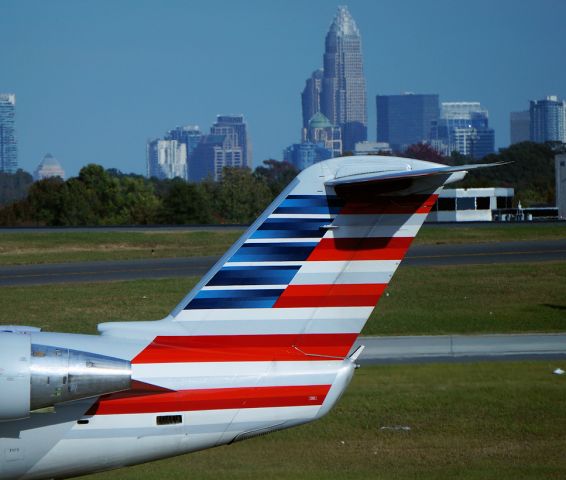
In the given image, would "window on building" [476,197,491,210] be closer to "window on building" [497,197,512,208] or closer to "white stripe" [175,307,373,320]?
"window on building" [497,197,512,208]

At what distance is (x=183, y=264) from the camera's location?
3862 cm

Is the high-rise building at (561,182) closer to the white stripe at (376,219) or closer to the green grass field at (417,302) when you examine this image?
the green grass field at (417,302)

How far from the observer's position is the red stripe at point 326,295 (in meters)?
9.19

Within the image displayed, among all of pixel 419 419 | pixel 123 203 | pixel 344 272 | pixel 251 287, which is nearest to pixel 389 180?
pixel 344 272

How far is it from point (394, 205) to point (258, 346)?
5.61ft

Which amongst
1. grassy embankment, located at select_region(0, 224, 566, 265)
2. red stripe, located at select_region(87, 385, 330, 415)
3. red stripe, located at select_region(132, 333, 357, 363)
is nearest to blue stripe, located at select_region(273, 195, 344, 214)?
red stripe, located at select_region(132, 333, 357, 363)

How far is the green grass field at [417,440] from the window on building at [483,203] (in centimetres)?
6251

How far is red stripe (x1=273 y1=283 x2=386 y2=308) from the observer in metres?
9.19

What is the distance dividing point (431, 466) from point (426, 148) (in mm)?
110464

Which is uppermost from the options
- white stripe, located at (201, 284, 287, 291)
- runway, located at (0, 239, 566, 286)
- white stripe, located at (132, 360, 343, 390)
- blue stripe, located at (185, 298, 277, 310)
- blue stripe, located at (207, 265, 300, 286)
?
blue stripe, located at (207, 265, 300, 286)

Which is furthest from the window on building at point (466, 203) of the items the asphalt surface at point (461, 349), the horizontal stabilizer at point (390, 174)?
the horizontal stabilizer at point (390, 174)

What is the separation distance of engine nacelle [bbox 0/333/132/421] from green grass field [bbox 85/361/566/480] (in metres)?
4.18

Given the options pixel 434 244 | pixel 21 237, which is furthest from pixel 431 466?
pixel 21 237

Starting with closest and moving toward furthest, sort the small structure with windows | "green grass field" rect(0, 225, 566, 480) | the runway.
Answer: "green grass field" rect(0, 225, 566, 480) → the runway → the small structure with windows
